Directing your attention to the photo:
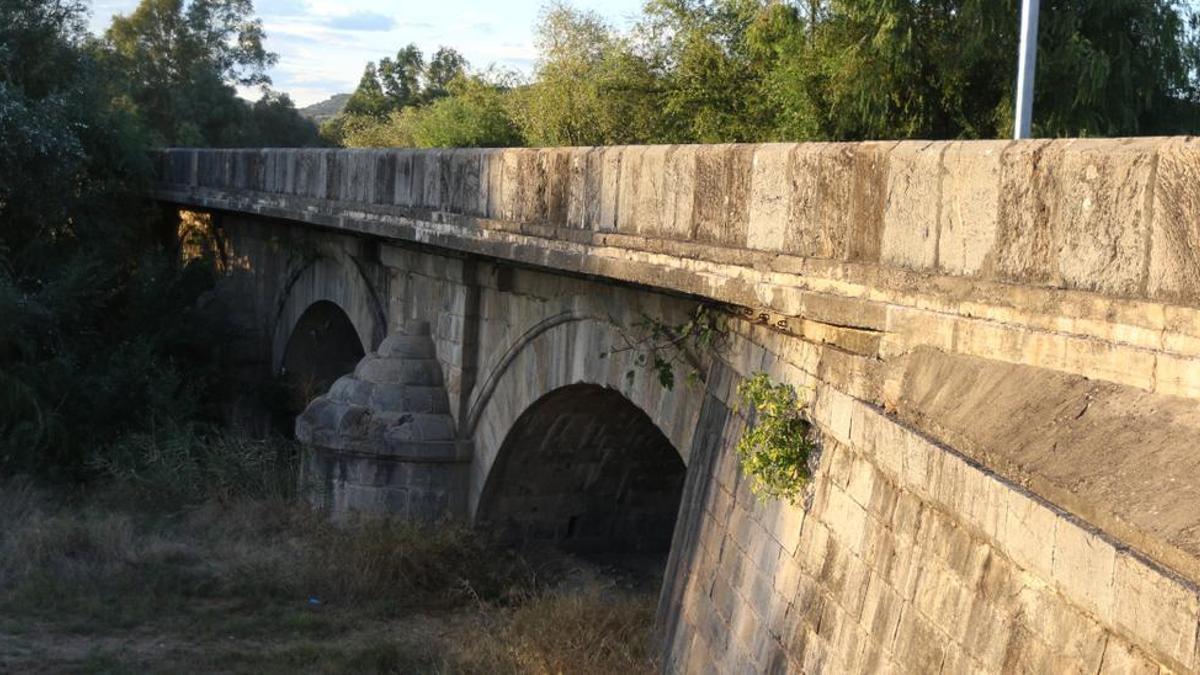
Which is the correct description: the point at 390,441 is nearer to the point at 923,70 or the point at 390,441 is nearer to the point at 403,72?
the point at 923,70

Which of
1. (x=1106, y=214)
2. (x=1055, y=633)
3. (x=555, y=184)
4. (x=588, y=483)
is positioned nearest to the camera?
(x=1055, y=633)

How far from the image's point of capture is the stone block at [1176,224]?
3203 millimetres

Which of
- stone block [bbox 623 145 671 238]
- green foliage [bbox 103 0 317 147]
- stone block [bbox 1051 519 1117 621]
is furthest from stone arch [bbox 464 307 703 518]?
green foliage [bbox 103 0 317 147]

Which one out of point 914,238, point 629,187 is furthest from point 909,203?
point 629,187

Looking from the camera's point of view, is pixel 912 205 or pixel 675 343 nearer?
pixel 912 205

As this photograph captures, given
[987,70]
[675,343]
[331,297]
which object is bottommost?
[331,297]

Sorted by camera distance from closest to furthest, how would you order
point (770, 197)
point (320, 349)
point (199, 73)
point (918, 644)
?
point (918, 644)
point (770, 197)
point (320, 349)
point (199, 73)

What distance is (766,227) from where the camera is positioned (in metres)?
5.57

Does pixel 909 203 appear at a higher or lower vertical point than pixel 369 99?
lower

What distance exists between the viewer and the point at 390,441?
1090 cm

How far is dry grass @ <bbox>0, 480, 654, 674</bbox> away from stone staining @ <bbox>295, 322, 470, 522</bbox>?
0.35 m

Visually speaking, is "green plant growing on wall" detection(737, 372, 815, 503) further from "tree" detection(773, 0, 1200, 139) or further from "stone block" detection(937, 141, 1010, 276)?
"tree" detection(773, 0, 1200, 139)

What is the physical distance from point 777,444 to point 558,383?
158 inches

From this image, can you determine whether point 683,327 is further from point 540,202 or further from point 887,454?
point 887,454
